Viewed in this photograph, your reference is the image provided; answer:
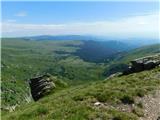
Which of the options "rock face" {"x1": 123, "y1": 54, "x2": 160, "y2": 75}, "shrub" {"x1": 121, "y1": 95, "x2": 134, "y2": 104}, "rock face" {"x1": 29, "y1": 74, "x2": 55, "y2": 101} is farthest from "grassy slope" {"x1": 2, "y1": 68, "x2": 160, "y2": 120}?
"rock face" {"x1": 29, "y1": 74, "x2": 55, "y2": 101}

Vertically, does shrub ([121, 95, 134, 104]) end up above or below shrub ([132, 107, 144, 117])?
above

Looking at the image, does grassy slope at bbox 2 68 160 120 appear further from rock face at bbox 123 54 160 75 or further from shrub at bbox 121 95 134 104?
rock face at bbox 123 54 160 75

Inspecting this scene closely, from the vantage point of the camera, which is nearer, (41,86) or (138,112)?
(138,112)

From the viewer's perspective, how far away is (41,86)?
267ft

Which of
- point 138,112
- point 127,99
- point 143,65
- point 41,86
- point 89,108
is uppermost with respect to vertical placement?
point 89,108

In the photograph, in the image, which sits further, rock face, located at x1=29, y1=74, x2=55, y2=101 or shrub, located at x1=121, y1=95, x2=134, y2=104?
rock face, located at x1=29, y1=74, x2=55, y2=101

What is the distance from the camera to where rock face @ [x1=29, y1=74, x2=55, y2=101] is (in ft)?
242

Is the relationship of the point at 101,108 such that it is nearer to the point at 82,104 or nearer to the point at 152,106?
the point at 82,104

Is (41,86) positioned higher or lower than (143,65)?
lower

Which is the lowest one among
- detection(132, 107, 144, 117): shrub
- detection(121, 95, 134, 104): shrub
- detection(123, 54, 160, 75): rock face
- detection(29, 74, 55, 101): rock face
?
detection(29, 74, 55, 101): rock face

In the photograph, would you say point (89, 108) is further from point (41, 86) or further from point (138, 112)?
point (41, 86)

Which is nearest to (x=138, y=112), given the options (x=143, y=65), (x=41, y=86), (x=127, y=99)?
(x=127, y=99)

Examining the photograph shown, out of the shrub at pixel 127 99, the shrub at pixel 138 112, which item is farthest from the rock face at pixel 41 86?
the shrub at pixel 138 112

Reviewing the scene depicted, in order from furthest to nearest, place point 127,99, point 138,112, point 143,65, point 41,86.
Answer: point 41,86
point 143,65
point 127,99
point 138,112
